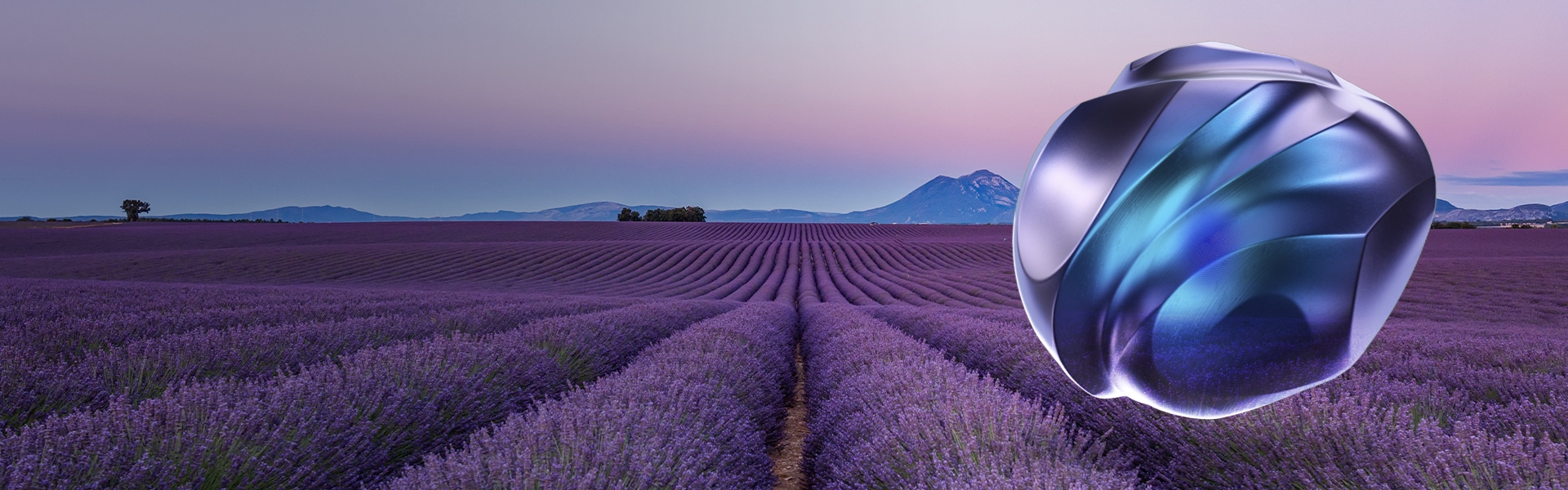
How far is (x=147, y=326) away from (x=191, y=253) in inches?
1066

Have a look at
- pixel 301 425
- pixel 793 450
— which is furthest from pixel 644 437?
pixel 793 450

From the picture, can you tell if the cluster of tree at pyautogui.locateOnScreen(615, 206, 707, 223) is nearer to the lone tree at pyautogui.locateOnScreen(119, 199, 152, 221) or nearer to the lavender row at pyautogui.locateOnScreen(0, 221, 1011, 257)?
the lavender row at pyautogui.locateOnScreen(0, 221, 1011, 257)

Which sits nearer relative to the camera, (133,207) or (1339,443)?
(1339,443)

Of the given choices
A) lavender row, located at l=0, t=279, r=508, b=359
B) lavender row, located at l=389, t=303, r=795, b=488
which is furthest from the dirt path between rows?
lavender row, located at l=0, t=279, r=508, b=359

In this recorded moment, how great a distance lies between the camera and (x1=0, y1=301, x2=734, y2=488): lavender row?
89.9 inches

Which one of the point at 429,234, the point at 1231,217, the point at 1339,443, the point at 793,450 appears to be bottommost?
the point at 793,450

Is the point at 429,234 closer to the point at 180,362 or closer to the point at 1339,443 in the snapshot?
the point at 180,362

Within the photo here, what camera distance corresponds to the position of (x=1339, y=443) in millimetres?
2189

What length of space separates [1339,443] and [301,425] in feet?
12.8

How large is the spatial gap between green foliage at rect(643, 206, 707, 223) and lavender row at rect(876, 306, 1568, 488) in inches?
2642

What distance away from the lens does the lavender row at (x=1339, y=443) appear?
1.75 metres

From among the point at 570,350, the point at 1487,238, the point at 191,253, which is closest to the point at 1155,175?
the point at 570,350

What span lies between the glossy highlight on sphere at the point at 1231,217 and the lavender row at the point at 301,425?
2.86 meters

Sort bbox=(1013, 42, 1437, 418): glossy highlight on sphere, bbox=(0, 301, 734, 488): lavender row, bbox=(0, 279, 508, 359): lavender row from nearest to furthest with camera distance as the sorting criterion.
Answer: bbox=(1013, 42, 1437, 418): glossy highlight on sphere < bbox=(0, 301, 734, 488): lavender row < bbox=(0, 279, 508, 359): lavender row
